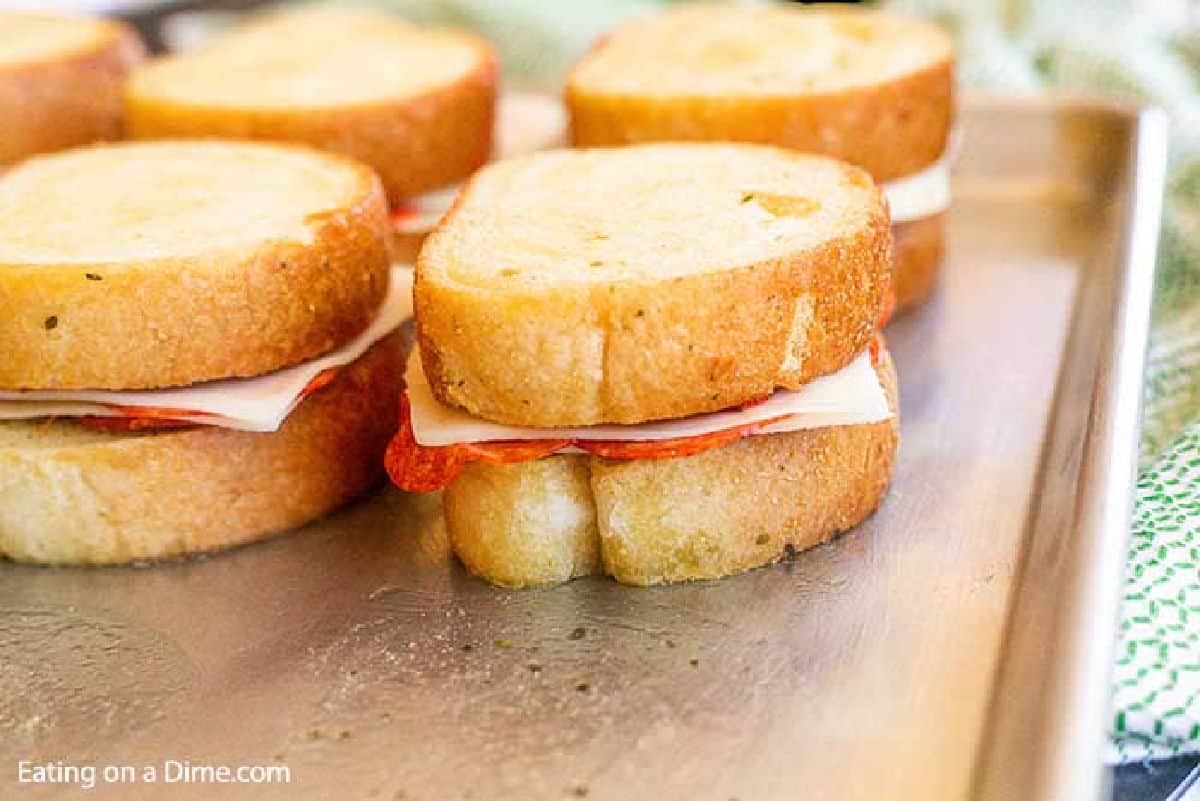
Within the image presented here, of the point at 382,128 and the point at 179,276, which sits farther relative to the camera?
the point at 382,128

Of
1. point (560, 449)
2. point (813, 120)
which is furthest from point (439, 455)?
point (813, 120)

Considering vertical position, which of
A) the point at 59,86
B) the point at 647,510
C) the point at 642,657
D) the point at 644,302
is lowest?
the point at 642,657

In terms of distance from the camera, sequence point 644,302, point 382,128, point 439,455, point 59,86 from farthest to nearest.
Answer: point 59,86
point 382,128
point 439,455
point 644,302

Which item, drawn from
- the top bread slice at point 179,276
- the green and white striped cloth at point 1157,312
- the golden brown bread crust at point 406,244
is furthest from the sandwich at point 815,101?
the top bread slice at point 179,276

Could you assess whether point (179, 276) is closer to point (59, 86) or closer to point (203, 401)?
point (203, 401)

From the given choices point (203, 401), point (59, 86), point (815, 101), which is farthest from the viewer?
point (59, 86)

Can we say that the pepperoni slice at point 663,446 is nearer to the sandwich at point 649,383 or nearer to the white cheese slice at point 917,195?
the sandwich at point 649,383

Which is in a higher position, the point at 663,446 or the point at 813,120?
the point at 813,120

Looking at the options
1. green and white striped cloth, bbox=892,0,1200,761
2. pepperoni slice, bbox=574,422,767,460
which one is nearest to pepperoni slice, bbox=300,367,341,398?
pepperoni slice, bbox=574,422,767,460
